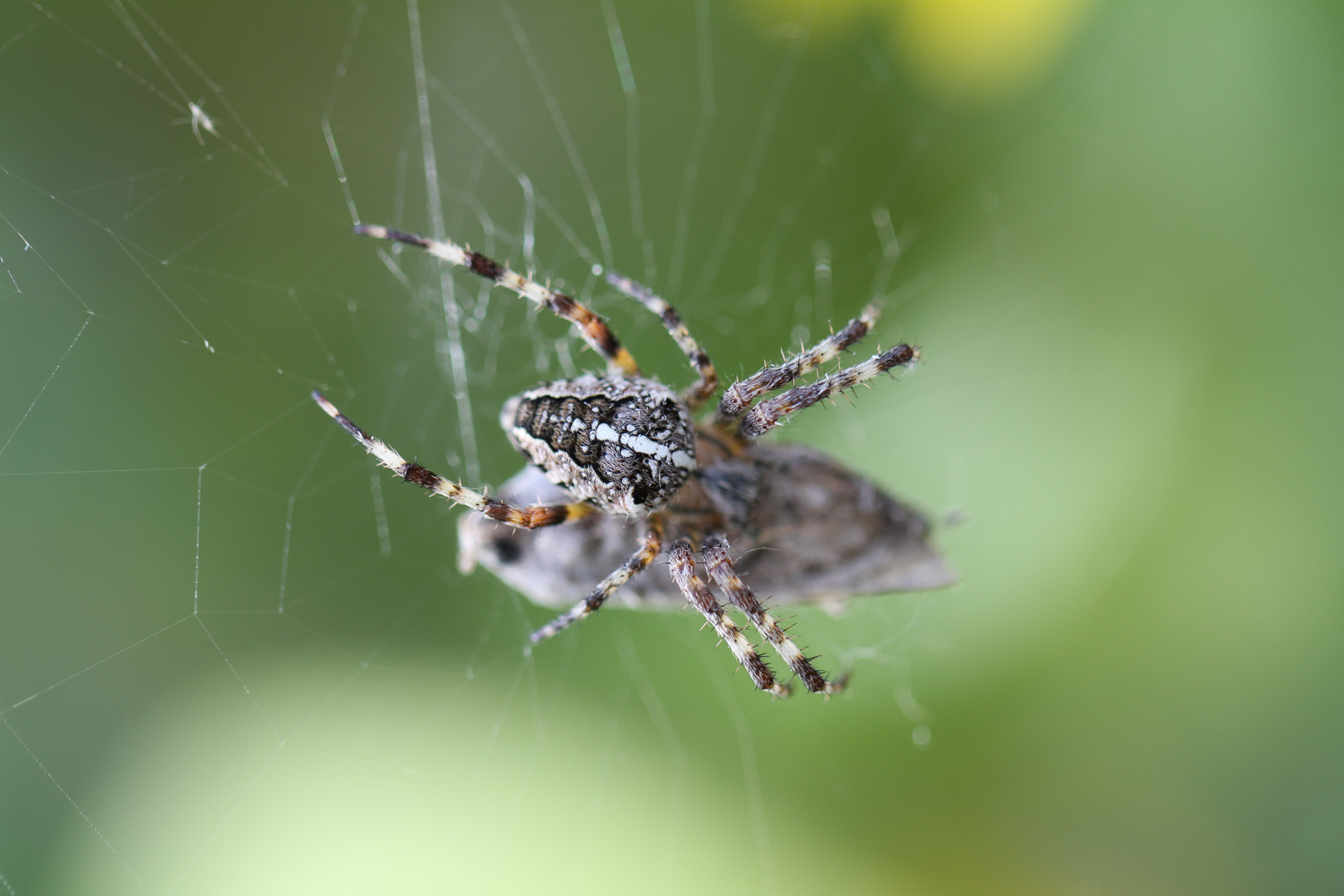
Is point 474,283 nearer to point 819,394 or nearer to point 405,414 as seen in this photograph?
point 405,414

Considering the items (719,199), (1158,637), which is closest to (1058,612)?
(1158,637)

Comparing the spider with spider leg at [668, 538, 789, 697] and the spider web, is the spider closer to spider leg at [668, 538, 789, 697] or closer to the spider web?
spider leg at [668, 538, 789, 697]

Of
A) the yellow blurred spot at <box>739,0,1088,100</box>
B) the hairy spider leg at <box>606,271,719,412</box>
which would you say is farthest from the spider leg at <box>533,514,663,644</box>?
the yellow blurred spot at <box>739,0,1088,100</box>

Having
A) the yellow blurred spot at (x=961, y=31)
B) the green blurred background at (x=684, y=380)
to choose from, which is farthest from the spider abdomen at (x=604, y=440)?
the yellow blurred spot at (x=961, y=31)

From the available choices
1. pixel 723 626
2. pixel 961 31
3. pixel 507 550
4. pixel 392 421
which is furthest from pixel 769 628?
pixel 961 31

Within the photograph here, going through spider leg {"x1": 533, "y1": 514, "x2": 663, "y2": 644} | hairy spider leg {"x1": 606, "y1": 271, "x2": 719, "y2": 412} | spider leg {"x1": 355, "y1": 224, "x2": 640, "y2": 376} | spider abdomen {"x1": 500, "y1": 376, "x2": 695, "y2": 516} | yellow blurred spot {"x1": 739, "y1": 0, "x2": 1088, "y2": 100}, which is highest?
yellow blurred spot {"x1": 739, "y1": 0, "x2": 1088, "y2": 100}

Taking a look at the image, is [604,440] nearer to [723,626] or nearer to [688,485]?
[688,485]
